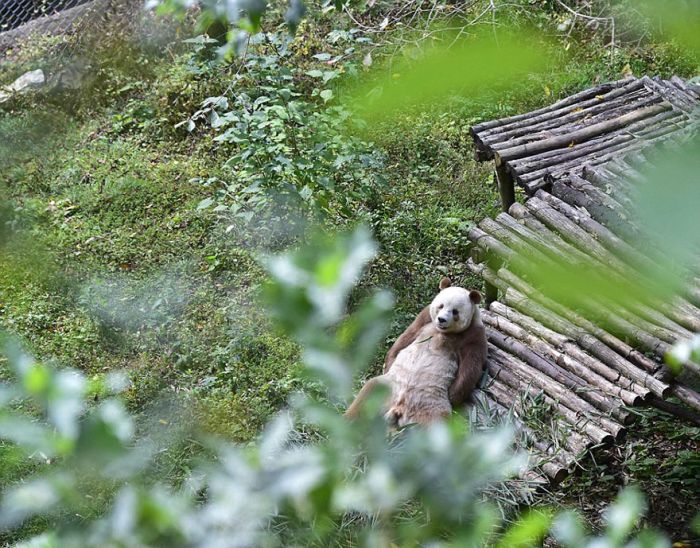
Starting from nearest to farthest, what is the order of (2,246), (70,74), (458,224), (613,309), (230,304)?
(2,246) < (613,309) < (230,304) < (458,224) < (70,74)

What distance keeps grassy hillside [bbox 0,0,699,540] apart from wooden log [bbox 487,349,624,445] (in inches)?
30.8

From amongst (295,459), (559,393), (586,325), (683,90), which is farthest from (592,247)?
(295,459)

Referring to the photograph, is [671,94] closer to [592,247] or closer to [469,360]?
[592,247]

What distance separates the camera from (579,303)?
128 inches

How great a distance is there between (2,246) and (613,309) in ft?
10.7

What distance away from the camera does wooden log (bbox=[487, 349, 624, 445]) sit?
382 centimetres

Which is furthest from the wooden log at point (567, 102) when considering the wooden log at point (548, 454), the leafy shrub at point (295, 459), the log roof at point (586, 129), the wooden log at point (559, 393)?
the leafy shrub at point (295, 459)

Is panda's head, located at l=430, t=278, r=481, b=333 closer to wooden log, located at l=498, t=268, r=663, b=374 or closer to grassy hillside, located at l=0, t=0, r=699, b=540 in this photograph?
wooden log, located at l=498, t=268, r=663, b=374

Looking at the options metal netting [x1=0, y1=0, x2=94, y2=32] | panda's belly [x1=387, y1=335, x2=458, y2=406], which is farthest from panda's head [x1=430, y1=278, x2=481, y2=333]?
metal netting [x1=0, y1=0, x2=94, y2=32]

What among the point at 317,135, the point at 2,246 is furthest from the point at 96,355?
the point at 2,246

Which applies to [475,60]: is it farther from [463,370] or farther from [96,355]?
[96,355]

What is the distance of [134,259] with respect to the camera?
6.82 metres

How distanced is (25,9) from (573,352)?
8343 mm

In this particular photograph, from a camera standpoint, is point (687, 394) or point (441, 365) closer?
point (687, 394)
